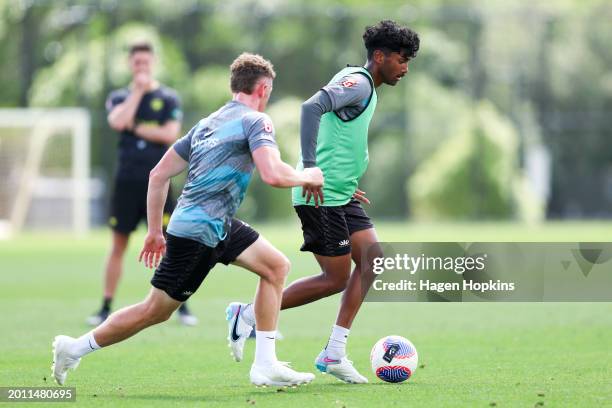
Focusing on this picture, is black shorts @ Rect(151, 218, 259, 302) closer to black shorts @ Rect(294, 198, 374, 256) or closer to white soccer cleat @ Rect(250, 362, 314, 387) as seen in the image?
white soccer cleat @ Rect(250, 362, 314, 387)

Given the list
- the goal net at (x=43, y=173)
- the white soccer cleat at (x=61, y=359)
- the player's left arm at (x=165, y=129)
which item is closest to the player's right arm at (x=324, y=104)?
the white soccer cleat at (x=61, y=359)

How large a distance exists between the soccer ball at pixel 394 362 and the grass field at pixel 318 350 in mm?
105

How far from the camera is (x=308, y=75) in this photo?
1500 inches

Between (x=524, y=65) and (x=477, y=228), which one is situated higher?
(x=524, y=65)

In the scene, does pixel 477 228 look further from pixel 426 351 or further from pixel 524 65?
pixel 426 351

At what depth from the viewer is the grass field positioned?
752 cm

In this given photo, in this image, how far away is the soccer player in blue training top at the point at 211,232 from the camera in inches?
301

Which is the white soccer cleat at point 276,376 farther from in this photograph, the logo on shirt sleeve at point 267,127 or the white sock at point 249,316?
the logo on shirt sleeve at point 267,127

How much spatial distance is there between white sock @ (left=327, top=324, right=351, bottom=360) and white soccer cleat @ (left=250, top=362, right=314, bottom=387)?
0.54m

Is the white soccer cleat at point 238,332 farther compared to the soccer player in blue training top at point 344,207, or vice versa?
the white soccer cleat at point 238,332

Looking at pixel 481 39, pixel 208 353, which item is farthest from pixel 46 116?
pixel 208 353

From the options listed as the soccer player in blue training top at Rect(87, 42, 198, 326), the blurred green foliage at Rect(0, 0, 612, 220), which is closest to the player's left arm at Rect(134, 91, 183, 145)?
the soccer player in blue training top at Rect(87, 42, 198, 326)

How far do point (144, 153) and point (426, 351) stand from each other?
394 centimetres

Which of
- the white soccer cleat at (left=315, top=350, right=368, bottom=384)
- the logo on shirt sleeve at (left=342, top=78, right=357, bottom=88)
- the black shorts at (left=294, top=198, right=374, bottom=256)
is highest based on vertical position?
the logo on shirt sleeve at (left=342, top=78, right=357, bottom=88)
